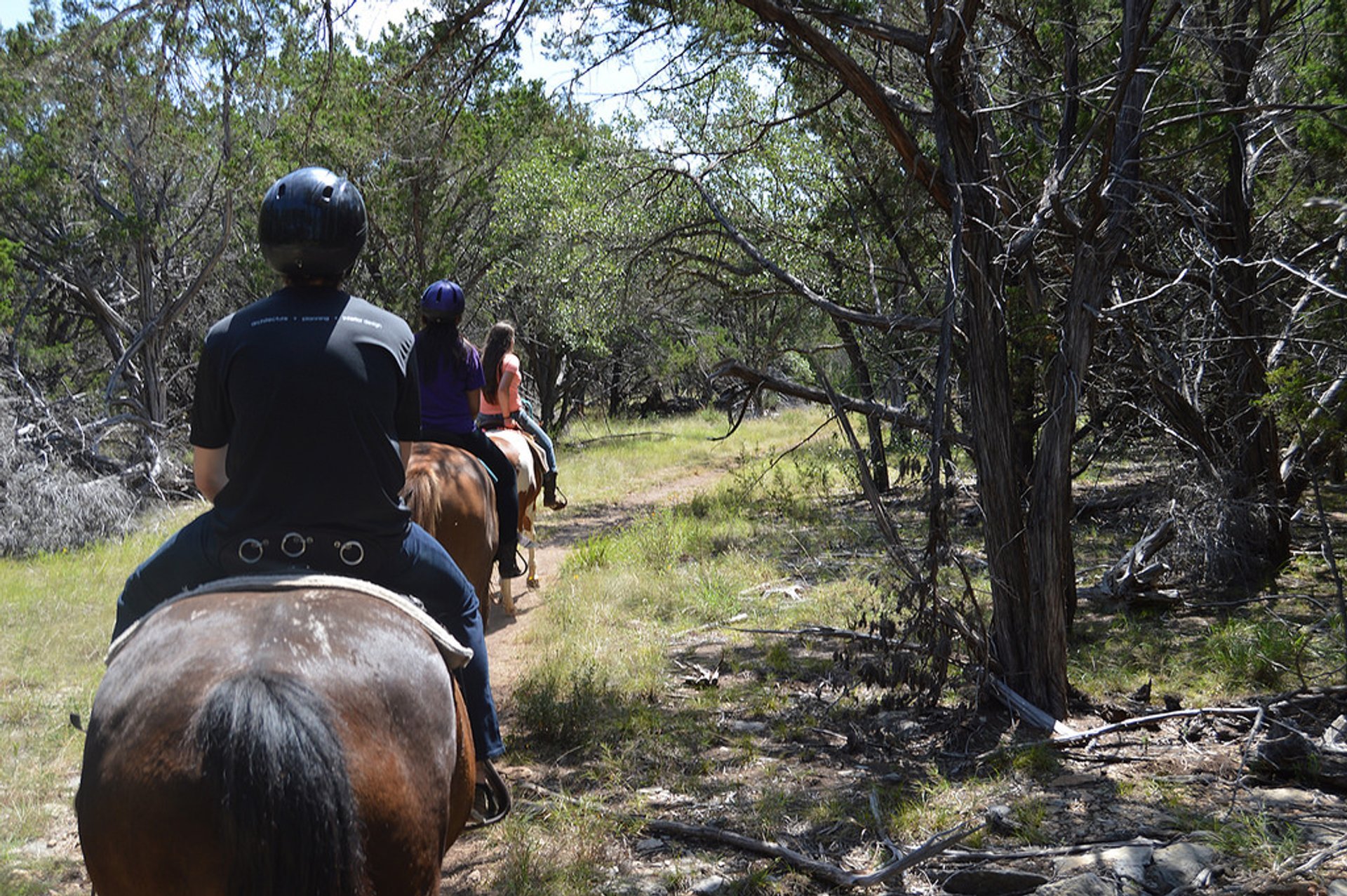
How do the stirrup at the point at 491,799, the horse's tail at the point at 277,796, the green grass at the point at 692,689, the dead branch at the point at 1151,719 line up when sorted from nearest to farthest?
the horse's tail at the point at 277,796, the stirrup at the point at 491,799, the green grass at the point at 692,689, the dead branch at the point at 1151,719

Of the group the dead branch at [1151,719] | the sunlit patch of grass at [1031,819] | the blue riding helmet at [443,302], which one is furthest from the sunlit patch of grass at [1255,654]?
the blue riding helmet at [443,302]

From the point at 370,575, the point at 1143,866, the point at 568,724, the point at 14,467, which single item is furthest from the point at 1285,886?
the point at 14,467

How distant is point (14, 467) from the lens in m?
12.4

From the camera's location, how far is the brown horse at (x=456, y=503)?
20.1ft

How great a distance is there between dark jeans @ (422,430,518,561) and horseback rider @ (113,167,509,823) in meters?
4.01

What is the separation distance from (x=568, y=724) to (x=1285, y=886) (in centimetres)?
366

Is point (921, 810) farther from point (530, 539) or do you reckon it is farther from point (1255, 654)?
point (530, 539)

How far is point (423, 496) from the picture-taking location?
20.1ft

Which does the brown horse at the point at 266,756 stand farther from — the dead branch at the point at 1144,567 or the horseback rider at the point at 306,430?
the dead branch at the point at 1144,567

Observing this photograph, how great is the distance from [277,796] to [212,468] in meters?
1.43

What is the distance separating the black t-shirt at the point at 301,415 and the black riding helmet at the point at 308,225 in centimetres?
12

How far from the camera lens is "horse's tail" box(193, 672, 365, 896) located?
6.65 feet

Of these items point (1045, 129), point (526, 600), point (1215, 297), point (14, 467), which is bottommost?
point (526, 600)

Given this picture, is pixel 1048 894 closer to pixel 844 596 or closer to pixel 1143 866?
pixel 1143 866
